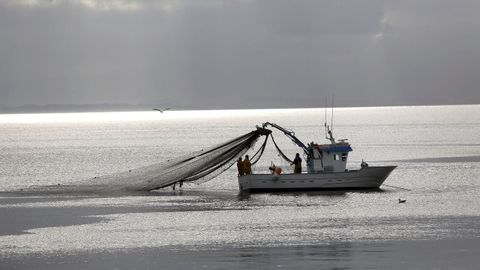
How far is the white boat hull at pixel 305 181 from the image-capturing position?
45688 millimetres

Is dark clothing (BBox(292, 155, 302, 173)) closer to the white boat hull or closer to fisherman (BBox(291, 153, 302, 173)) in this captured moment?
fisherman (BBox(291, 153, 302, 173))

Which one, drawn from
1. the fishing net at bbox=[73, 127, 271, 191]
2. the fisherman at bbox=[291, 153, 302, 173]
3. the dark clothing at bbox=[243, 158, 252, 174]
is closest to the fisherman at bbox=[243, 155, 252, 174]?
the dark clothing at bbox=[243, 158, 252, 174]

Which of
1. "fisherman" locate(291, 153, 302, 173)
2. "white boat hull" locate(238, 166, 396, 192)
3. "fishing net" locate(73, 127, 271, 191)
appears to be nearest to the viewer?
"fishing net" locate(73, 127, 271, 191)

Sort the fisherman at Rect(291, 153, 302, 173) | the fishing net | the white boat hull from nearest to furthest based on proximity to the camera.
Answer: the fishing net
the white boat hull
the fisherman at Rect(291, 153, 302, 173)

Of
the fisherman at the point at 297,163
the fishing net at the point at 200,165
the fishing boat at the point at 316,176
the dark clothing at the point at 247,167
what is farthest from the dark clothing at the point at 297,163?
the dark clothing at the point at 247,167

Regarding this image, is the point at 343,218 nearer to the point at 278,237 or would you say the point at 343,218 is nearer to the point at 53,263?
the point at 278,237

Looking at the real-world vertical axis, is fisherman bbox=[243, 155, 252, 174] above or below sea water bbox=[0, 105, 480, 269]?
above

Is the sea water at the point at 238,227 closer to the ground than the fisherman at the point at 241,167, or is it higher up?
closer to the ground

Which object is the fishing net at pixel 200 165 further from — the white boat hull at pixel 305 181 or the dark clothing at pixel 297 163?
the dark clothing at pixel 297 163

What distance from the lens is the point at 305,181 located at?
4572 centimetres

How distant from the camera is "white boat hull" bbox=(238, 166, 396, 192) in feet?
150

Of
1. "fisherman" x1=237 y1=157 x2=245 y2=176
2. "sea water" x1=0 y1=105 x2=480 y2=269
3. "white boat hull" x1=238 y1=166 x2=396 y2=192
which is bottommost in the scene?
"sea water" x1=0 y1=105 x2=480 y2=269

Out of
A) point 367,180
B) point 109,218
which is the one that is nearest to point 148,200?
point 109,218

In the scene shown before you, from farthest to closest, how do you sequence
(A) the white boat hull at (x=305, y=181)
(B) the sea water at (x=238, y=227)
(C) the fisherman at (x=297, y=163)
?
(C) the fisherman at (x=297, y=163)
(A) the white boat hull at (x=305, y=181)
(B) the sea water at (x=238, y=227)
